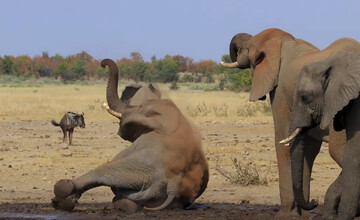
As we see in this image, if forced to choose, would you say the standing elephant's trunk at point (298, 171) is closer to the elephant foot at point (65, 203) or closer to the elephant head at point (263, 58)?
the elephant head at point (263, 58)

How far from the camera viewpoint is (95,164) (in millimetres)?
14969

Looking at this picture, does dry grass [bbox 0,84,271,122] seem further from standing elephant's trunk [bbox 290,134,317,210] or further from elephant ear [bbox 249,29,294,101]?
standing elephant's trunk [bbox 290,134,317,210]

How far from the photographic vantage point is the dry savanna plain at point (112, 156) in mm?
10000

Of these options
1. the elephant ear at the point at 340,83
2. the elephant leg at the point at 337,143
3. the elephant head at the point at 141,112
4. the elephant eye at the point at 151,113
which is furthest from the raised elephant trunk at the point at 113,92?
the elephant ear at the point at 340,83

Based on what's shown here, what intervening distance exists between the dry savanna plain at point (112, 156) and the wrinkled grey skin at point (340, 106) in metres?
1.82

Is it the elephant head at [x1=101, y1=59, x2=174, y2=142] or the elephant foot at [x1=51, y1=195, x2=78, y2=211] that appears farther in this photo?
the elephant head at [x1=101, y1=59, x2=174, y2=142]

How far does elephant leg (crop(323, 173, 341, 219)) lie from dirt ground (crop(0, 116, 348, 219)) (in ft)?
3.71

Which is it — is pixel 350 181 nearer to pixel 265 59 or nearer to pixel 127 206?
pixel 265 59

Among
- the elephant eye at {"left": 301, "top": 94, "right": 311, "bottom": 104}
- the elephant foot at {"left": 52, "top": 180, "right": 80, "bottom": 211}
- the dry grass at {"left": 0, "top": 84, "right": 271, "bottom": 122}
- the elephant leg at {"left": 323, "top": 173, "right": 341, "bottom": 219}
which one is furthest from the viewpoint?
the dry grass at {"left": 0, "top": 84, "right": 271, "bottom": 122}

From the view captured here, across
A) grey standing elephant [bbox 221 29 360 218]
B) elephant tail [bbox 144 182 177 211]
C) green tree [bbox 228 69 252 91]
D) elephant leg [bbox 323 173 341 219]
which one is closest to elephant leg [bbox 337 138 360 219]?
elephant leg [bbox 323 173 341 219]

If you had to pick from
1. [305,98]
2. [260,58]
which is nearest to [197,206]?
[260,58]

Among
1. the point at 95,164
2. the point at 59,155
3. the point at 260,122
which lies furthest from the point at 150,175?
the point at 260,122

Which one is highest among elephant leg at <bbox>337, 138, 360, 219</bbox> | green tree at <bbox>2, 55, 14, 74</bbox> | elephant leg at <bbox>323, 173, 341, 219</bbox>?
elephant leg at <bbox>337, 138, 360, 219</bbox>

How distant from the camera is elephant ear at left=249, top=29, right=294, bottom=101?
31.5 feet
